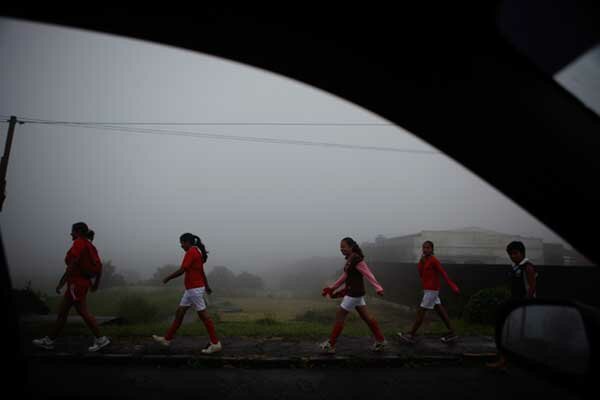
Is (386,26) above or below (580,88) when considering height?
above

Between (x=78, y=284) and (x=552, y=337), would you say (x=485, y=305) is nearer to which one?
(x=552, y=337)

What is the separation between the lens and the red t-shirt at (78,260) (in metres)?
5.55

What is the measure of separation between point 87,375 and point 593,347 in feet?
18.8

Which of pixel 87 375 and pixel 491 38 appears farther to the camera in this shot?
pixel 87 375

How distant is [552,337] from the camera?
54.2 inches

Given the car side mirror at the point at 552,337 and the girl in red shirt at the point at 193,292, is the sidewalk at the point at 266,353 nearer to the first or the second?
the girl in red shirt at the point at 193,292

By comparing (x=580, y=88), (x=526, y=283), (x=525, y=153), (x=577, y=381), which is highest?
(x=580, y=88)

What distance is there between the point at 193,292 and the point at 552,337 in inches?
207

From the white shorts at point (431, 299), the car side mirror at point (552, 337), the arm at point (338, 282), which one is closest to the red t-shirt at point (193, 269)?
the arm at point (338, 282)

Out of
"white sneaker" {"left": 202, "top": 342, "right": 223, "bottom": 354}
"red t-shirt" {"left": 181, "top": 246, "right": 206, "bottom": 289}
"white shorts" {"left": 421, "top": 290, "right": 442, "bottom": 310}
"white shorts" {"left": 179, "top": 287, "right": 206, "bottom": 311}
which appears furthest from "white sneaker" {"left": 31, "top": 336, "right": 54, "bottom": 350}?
"white shorts" {"left": 421, "top": 290, "right": 442, "bottom": 310}

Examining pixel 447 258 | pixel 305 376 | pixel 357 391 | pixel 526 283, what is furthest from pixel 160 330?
pixel 447 258

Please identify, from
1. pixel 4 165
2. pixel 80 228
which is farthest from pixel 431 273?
pixel 4 165

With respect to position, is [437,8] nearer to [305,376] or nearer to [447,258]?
[305,376]

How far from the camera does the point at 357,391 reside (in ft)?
13.8
